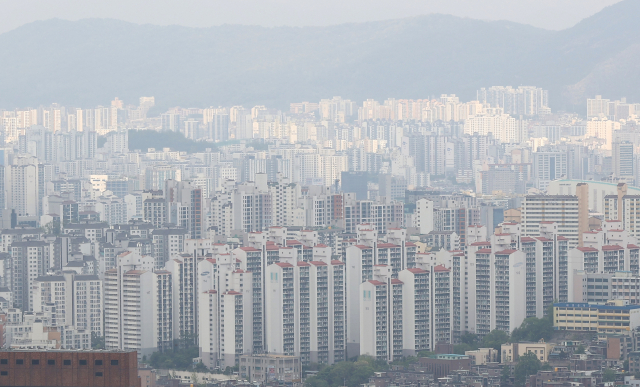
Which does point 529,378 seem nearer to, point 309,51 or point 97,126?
point 97,126

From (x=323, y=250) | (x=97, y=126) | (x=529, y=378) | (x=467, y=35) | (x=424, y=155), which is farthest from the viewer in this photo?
(x=467, y=35)

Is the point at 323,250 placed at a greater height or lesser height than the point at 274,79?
lesser

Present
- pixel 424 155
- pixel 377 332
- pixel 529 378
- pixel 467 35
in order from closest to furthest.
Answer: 1. pixel 529 378
2. pixel 377 332
3. pixel 424 155
4. pixel 467 35

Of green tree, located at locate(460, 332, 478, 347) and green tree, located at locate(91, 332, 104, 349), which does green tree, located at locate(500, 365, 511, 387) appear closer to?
green tree, located at locate(460, 332, 478, 347)

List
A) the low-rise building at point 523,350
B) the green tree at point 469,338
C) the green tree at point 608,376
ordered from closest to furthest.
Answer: the green tree at point 608,376 < the low-rise building at point 523,350 < the green tree at point 469,338

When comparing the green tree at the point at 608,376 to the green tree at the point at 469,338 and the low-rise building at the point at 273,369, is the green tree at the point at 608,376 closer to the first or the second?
the green tree at the point at 469,338

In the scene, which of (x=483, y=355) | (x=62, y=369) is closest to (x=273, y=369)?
(x=483, y=355)

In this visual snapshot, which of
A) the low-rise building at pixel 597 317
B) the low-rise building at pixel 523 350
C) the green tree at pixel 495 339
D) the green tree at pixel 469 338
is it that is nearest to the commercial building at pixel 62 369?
the low-rise building at pixel 523 350

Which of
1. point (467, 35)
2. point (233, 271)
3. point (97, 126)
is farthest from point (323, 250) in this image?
point (467, 35)
